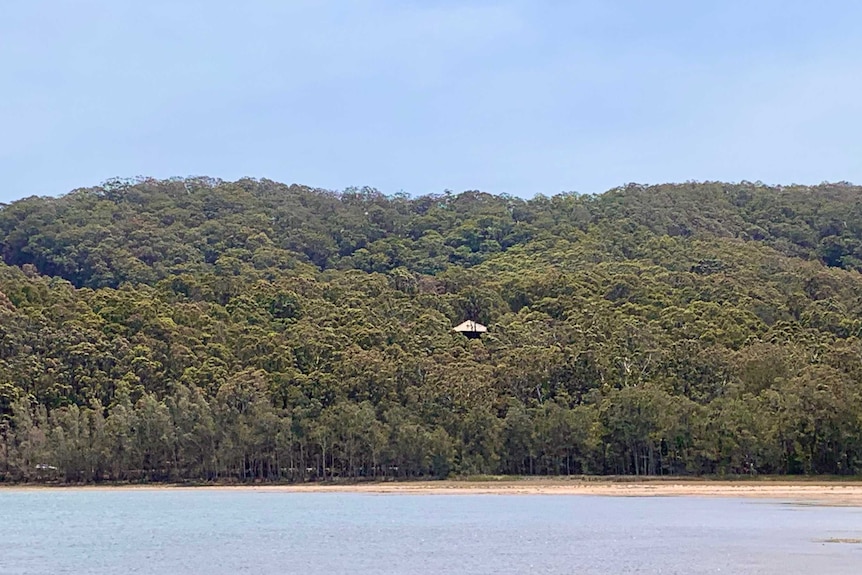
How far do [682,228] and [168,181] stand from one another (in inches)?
2815


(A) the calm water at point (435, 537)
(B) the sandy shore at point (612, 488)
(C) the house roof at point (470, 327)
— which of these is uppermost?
(C) the house roof at point (470, 327)

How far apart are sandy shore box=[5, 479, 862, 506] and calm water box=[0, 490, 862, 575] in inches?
143

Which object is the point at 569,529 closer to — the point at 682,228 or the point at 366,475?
the point at 366,475

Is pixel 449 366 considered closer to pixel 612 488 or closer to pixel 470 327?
pixel 612 488

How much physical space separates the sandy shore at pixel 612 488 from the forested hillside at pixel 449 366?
1752 mm

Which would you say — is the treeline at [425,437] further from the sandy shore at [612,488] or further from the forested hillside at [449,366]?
the sandy shore at [612,488]

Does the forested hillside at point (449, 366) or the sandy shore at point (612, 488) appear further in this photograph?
the forested hillside at point (449, 366)

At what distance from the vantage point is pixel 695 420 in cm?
6588

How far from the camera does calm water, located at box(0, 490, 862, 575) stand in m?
31.0

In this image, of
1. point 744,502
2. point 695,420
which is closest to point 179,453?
point 695,420

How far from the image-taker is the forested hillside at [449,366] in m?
68.1

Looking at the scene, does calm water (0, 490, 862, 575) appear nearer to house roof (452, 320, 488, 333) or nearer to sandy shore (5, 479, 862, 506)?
sandy shore (5, 479, 862, 506)

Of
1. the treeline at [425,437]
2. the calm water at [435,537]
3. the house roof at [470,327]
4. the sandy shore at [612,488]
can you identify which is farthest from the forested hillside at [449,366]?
the calm water at [435,537]

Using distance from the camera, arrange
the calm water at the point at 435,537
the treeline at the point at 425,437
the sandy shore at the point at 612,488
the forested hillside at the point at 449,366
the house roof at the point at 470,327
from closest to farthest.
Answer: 1. the calm water at the point at 435,537
2. the sandy shore at the point at 612,488
3. the treeline at the point at 425,437
4. the forested hillside at the point at 449,366
5. the house roof at the point at 470,327
